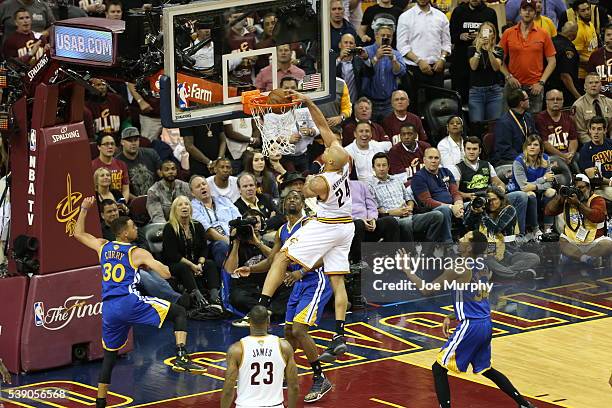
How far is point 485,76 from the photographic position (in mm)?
21656

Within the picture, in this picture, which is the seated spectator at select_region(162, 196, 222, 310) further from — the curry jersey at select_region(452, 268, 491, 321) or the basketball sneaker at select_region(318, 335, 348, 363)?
the curry jersey at select_region(452, 268, 491, 321)

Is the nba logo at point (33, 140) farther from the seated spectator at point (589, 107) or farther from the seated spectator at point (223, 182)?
the seated spectator at point (589, 107)

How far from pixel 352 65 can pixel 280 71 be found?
5.18 m

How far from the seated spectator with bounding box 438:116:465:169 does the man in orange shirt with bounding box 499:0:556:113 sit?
227cm

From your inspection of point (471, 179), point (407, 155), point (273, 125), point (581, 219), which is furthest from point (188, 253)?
point (581, 219)

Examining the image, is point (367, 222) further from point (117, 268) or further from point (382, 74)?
point (117, 268)

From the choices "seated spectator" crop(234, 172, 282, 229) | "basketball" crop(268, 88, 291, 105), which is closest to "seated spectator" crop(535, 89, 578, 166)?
"seated spectator" crop(234, 172, 282, 229)

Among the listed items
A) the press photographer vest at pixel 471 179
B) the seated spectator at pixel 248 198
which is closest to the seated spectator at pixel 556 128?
the press photographer vest at pixel 471 179

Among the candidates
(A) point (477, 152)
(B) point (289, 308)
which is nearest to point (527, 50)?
(A) point (477, 152)

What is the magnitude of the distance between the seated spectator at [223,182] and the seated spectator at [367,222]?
4.99 ft

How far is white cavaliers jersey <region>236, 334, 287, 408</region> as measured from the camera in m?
11.3

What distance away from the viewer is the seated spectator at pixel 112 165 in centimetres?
1770

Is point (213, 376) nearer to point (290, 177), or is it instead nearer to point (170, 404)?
point (170, 404)

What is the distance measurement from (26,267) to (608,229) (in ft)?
28.2
